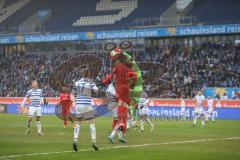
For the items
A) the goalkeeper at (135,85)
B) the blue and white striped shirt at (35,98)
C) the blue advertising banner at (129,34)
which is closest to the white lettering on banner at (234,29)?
the blue advertising banner at (129,34)

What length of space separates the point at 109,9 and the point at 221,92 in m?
21.7

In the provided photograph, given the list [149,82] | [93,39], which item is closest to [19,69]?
[93,39]

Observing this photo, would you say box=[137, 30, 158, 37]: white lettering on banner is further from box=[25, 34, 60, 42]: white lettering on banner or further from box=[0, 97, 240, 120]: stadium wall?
box=[0, 97, 240, 120]: stadium wall

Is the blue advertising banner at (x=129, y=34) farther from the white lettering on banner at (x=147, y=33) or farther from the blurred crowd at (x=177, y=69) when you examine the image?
the blurred crowd at (x=177, y=69)

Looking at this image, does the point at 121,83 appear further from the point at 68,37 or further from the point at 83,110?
the point at 68,37

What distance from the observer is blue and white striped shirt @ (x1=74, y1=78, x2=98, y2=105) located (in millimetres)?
20234

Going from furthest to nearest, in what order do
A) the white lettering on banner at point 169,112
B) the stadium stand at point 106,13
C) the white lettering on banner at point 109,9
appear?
the white lettering on banner at point 109,9, the stadium stand at point 106,13, the white lettering on banner at point 169,112

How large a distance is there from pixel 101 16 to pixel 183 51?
510 inches

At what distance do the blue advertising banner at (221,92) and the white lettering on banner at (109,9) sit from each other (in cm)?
1748

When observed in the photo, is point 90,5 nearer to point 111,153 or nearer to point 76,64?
point 76,64

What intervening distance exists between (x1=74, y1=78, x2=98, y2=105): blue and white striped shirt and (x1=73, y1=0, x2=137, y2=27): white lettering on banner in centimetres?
4586

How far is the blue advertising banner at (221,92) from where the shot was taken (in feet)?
163

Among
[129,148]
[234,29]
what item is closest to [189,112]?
[234,29]

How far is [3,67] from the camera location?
70.4m
